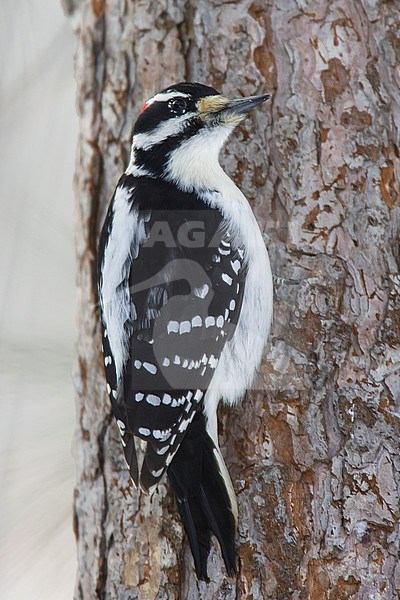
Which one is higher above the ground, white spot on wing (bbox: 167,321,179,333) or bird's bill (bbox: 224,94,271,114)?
bird's bill (bbox: 224,94,271,114)

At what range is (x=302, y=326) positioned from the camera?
5.69 ft

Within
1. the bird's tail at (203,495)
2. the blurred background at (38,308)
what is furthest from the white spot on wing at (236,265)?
the blurred background at (38,308)

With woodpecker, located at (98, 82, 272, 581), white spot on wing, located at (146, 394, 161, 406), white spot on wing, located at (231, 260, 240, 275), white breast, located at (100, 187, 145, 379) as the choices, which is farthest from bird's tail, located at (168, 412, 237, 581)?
white spot on wing, located at (231, 260, 240, 275)

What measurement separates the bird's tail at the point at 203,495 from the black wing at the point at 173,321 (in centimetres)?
8

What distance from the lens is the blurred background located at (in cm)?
240

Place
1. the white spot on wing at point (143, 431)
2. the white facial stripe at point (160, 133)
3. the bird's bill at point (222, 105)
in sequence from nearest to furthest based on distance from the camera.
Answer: the white spot on wing at point (143, 431) < the bird's bill at point (222, 105) < the white facial stripe at point (160, 133)

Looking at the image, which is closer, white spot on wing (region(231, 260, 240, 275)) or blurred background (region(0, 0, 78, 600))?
white spot on wing (region(231, 260, 240, 275))

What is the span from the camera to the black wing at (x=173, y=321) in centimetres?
163

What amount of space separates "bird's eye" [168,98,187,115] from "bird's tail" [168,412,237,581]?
0.81 metres

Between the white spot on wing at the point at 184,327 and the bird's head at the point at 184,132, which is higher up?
the bird's head at the point at 184,132

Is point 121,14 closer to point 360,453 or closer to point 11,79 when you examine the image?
point 11,79

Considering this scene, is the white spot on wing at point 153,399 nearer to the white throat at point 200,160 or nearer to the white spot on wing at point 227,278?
the white spot on wing at point 227,278

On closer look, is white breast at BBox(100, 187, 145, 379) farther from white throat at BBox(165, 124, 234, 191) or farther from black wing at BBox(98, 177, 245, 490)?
white throat at BBox(165, 124, 234, 191)

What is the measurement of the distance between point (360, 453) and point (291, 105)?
952 mm
